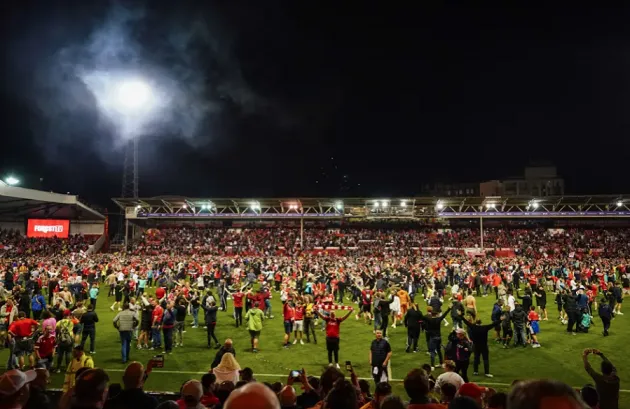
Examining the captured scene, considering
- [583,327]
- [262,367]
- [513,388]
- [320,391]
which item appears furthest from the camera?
[583,327]

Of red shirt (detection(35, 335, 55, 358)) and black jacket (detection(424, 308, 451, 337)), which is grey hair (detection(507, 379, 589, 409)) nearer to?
black jacket (detection(424, 308, 451, 337))

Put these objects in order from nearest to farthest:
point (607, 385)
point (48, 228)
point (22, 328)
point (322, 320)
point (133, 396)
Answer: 1. point (133, 396)
2. point (607, 385)
3. point (22, 328)
4. point (322, 320)
5. point (48, 228)

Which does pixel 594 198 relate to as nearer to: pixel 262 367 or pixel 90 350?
pixel 262 367

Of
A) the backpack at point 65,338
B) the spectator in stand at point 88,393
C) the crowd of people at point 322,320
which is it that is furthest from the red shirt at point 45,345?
the spectator in stand at point 88,393

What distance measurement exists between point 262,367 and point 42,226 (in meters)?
46.7

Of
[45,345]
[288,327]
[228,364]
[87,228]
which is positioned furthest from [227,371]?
[87,228]

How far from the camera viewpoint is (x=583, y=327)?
1548 cm

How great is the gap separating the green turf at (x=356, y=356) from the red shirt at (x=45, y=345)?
71cm

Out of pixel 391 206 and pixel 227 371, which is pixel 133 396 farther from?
pixel 391 206

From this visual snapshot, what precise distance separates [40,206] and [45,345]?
46101 millimetres

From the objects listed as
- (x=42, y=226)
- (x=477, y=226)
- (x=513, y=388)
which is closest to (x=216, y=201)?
(x=42, y=226)

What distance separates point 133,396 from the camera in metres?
3.93

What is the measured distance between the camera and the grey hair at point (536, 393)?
1717 millimetres

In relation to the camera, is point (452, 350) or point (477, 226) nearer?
point (452, 350)
